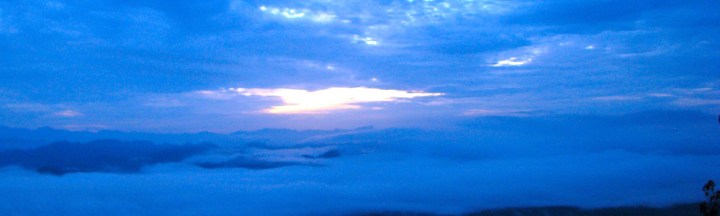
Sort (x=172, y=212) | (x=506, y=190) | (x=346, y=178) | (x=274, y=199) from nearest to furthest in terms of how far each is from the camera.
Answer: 1. (x=172, y=212)
2. (x=274, y=199)
3. (x=506, y=190)
4. (x=346, y=178)

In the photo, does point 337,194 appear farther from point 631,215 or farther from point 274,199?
point 631,215

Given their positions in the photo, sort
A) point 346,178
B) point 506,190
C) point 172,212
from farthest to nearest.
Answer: point 346,178, point 506,190, point 172,212

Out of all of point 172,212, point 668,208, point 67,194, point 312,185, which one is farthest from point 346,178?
point 668,208

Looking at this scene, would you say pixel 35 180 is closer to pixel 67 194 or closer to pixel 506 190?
pixel 67 194

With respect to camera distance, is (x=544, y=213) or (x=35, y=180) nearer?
(x=544, y=213)

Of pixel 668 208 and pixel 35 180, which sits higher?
pixel 35 180

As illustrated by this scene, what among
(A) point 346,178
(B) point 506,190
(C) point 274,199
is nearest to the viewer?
(C) point 274,199

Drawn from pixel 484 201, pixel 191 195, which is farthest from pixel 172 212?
pixel 484 201

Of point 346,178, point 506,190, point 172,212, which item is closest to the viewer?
point 172,212

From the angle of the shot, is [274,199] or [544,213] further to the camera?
[274,199]
